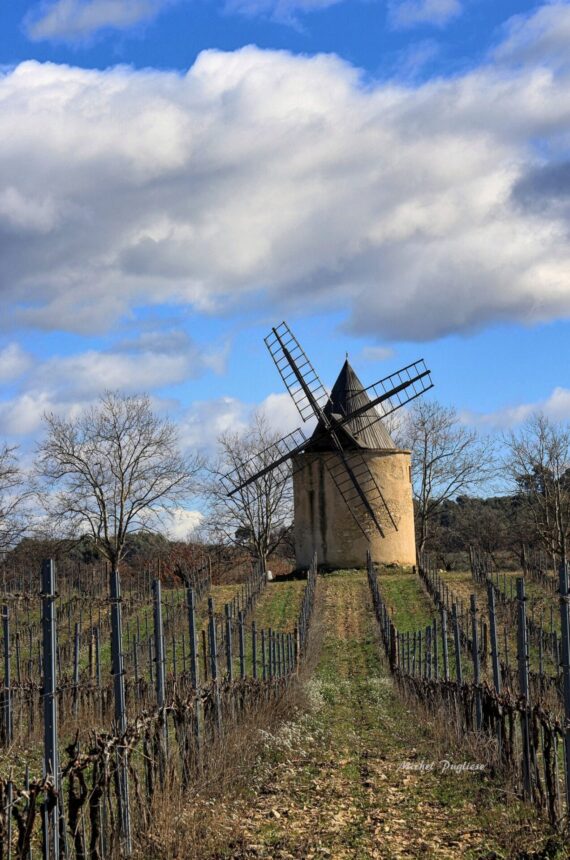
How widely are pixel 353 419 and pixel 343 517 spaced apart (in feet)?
14.0

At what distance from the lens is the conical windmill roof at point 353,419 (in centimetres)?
4358

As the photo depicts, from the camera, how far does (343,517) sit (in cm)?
4250

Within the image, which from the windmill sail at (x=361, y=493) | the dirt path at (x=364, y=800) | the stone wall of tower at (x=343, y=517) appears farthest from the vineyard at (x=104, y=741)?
the windmill sail at (x=361, y=493)

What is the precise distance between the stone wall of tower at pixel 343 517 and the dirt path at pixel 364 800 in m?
26.2

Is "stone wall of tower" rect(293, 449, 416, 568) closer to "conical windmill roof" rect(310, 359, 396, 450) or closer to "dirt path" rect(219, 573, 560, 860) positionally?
"conical windmill roof" rect(310, 359, 396, 450)

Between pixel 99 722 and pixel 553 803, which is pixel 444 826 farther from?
pixel 99 722

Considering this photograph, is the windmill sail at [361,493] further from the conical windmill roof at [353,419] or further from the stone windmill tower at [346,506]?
the conical windmill roof at [353,419]

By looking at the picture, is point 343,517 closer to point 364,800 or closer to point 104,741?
point 364,800

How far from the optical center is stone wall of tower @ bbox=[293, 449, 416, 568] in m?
42.3

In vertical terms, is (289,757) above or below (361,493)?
below

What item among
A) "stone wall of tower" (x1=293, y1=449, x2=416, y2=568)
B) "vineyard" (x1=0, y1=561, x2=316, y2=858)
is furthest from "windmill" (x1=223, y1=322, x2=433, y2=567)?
"vineyard" (x1=0, y1=561, x2=316, y2=858)

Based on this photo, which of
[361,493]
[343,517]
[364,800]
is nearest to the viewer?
[364,800]

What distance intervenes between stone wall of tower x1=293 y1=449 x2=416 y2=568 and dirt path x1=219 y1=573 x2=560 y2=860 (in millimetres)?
26165

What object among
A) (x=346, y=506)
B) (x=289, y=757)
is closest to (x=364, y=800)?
(x=289, y=757)
